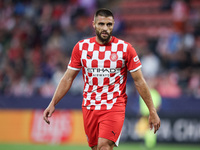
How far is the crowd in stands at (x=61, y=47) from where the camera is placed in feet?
46.1

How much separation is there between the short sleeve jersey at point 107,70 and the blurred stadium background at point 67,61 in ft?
19.2

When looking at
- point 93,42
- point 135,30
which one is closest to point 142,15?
point 135,30

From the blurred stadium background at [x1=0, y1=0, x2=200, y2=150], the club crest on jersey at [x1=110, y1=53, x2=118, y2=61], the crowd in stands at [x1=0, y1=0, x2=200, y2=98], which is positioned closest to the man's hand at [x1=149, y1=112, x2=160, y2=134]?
the club crest on jersey at [x1=110, y1=53, x2=118, y2=61]

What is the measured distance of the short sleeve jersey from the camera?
6055mm

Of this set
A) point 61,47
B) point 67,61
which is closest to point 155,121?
point 67,61

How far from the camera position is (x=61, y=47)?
16609 mm

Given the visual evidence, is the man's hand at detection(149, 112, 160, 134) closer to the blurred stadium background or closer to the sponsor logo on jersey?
the sponsor logo on jersey

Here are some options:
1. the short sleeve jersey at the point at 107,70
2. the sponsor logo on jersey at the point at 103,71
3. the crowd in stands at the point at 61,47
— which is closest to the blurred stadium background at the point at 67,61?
the crowd in stands at the point at 61,47

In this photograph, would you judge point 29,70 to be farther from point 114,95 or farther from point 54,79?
point 114,95

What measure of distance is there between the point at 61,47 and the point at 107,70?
1071 cm

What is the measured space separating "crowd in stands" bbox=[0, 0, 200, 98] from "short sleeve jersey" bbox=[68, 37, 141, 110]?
7031 millimetres

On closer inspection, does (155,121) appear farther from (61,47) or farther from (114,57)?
(61,47)

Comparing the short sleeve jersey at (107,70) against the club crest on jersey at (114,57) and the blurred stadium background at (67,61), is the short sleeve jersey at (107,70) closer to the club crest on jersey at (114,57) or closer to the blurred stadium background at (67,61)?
the club crest on jersey at (114,57)

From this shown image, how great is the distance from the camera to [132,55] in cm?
603
